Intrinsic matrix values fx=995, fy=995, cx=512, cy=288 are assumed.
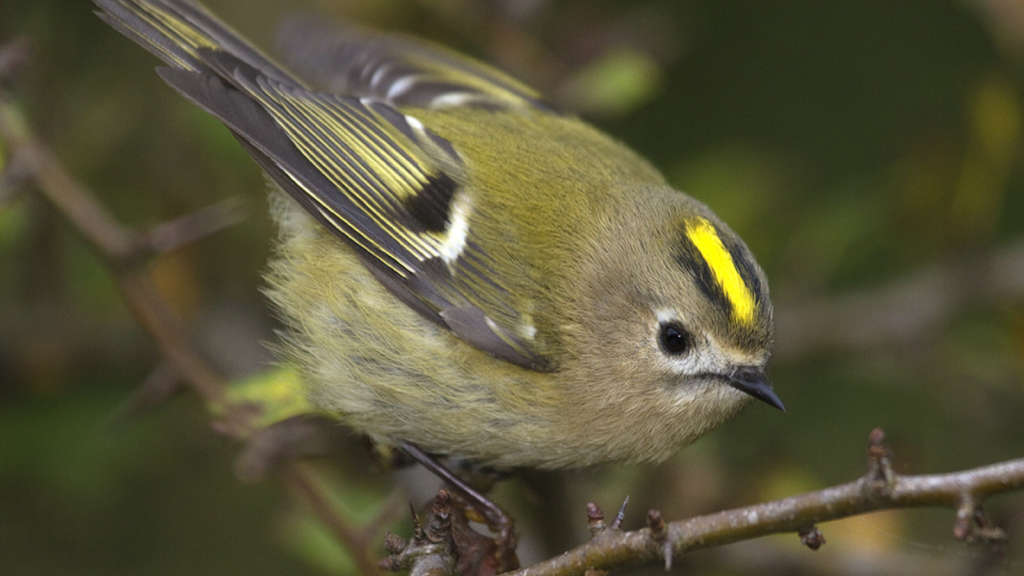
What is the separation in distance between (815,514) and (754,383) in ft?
2.27

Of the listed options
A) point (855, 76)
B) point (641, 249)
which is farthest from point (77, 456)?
point (855, 76)

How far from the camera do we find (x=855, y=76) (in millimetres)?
3791

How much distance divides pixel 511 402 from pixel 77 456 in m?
1.22

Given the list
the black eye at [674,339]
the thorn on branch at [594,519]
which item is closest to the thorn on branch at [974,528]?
the thorn on branch at [594,519]

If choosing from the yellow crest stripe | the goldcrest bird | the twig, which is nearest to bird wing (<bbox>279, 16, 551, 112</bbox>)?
the goldcrest bird

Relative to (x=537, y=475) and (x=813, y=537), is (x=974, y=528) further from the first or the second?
(x=537, y=475)

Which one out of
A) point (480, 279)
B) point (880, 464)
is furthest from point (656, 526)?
point (480, 279)

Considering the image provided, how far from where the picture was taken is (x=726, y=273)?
187 centimetres

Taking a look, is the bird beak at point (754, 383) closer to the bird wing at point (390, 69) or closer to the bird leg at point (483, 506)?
the bird leg at point (483, 506)

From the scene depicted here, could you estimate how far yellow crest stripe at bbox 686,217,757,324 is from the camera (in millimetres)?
1847

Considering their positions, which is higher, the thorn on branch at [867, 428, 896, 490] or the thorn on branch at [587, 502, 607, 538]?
the thorn on branch at [867, 428, 896, 490]

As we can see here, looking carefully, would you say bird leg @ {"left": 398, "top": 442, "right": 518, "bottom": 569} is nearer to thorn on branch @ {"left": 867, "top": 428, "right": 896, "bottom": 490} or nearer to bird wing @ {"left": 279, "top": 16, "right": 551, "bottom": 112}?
thorn on branch @ {"left": 867, "top": 428, "right": 896, "bottom": 490}

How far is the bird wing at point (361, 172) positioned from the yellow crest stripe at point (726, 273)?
37 cm

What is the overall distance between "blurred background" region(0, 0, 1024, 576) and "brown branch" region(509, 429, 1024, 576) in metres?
0.78
